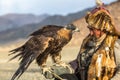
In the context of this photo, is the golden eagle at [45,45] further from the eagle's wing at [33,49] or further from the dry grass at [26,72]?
the dry grass at [26,72]

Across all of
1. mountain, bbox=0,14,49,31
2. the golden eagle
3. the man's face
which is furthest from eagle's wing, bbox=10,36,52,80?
mountain, bbox=0,14,49,31

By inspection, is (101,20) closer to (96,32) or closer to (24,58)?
(96,32)

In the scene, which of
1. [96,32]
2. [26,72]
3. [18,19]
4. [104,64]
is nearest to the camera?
[104,64]

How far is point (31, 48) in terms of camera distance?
652cm

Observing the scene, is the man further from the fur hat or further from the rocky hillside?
the rocky hillside

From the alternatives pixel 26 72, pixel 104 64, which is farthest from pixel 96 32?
pixel 26 72

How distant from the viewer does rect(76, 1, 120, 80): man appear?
259 inches

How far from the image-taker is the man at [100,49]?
659 centimetres

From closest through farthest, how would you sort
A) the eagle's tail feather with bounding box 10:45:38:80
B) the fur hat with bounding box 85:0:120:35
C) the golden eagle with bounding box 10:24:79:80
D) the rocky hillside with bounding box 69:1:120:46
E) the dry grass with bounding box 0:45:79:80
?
the eagle's tail feather with bounding box 10:45:38:80 < the golden eagle with bounding box 10:24:79:80 < the fur hat with bounding box 85:0:120:35 < the dry grass with bounding box 0:45:79:80 < the rocky hillside with bounding box 69:1:120:46

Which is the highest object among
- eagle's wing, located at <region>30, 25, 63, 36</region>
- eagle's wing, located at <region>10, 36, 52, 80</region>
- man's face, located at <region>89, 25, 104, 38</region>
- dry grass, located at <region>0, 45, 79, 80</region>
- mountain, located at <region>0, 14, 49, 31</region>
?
mountain, located at <region>0, 14, 49, 31</region>

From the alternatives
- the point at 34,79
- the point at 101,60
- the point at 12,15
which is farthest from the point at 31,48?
the point at 12,15

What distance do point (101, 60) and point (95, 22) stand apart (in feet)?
1.41

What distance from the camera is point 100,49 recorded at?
6.68 m

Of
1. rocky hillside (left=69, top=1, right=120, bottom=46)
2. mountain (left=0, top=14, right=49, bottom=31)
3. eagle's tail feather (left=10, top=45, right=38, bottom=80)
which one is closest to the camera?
eagle's tail feather (left=10, top=45, right=38, bottom=80)
